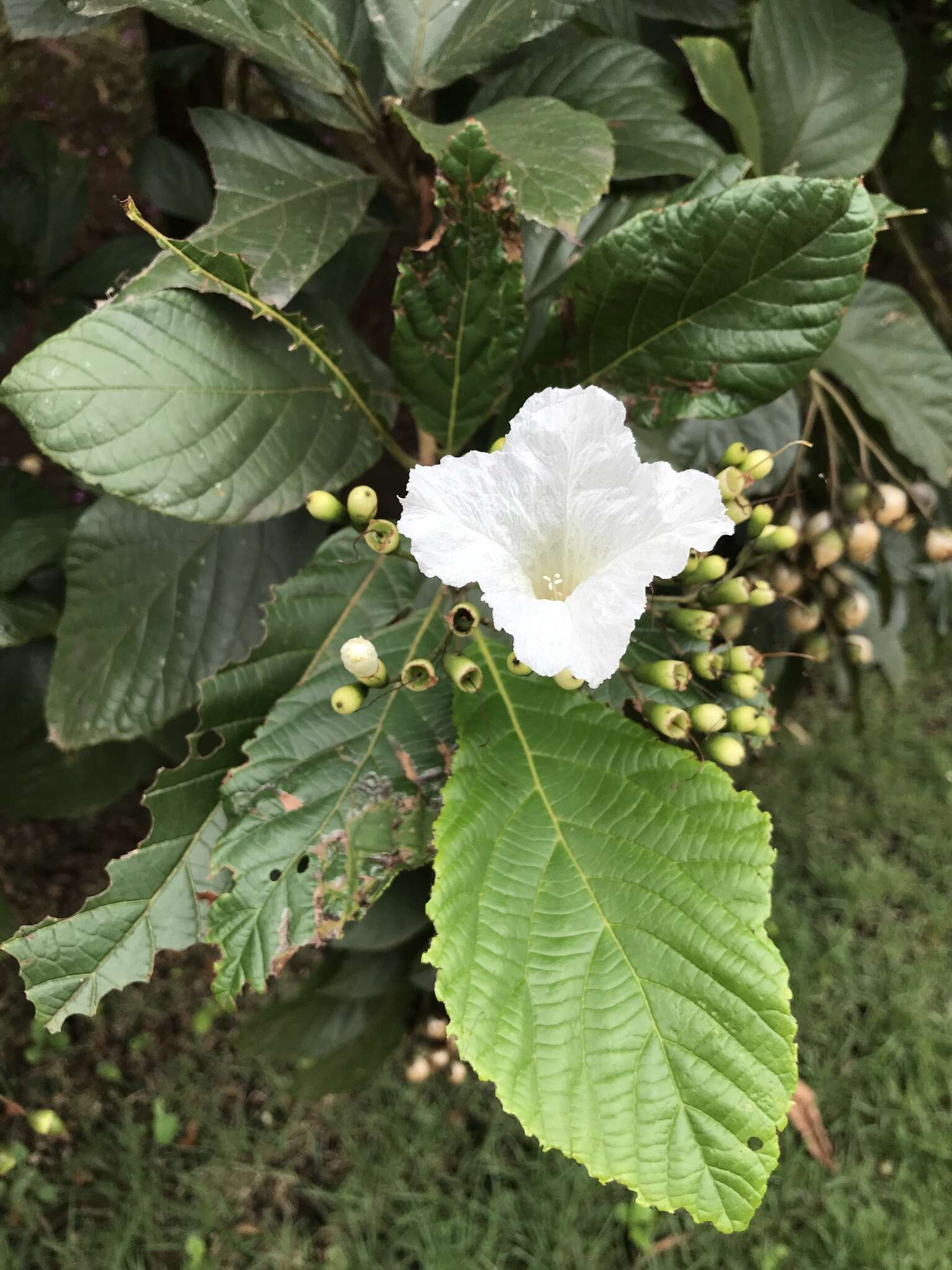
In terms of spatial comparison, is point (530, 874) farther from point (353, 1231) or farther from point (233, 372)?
point (353, 1231)

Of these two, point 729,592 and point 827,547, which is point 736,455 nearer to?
point 729,592

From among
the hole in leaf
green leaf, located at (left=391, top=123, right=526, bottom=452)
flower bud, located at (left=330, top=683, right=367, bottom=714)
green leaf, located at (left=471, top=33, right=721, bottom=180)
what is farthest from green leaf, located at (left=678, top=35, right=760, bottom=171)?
the hole in leaf

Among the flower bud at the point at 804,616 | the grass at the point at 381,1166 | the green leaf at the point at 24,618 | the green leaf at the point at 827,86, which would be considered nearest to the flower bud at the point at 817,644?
the flower bud at the point at 804,616

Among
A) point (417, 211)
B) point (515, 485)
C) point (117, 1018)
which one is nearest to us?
point (515, 485)

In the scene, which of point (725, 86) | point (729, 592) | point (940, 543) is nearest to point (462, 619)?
point (729, 592)

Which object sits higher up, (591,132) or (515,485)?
(591,132)

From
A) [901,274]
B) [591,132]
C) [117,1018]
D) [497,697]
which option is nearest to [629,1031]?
[497,697]

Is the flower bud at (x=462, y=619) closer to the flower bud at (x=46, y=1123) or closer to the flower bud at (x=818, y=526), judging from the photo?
the flower bud at (x=818, y=526)

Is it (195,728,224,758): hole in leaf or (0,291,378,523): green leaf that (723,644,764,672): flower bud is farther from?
(195,728,224,758): hole in leaf
